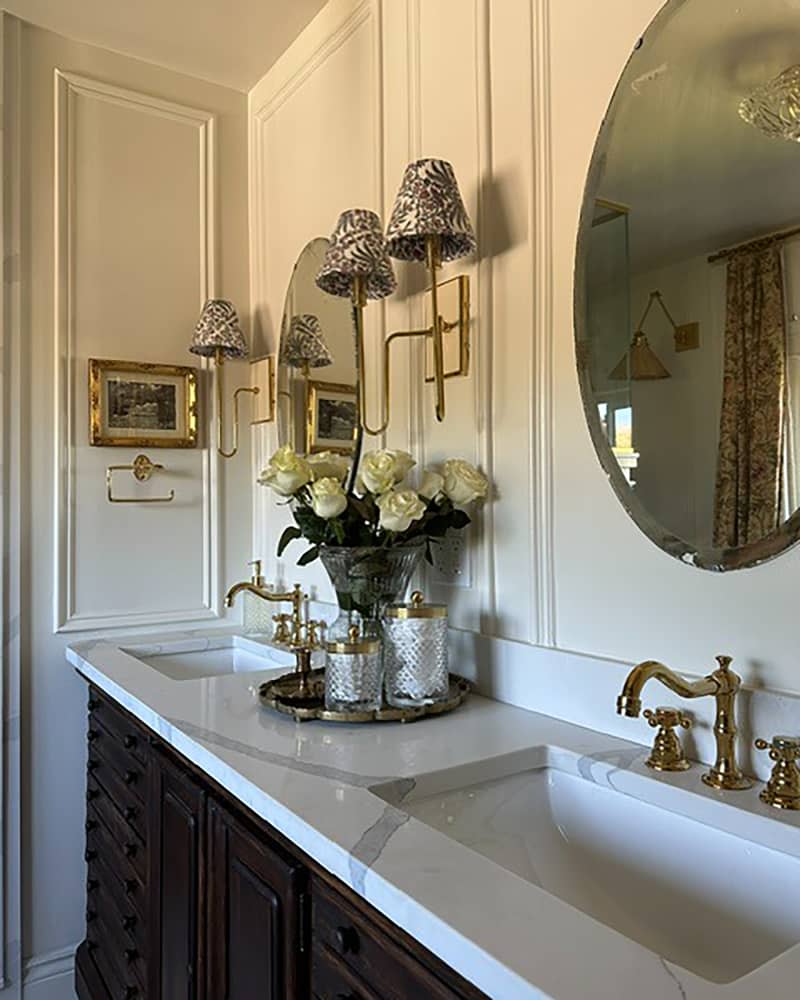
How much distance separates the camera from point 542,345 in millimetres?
1340

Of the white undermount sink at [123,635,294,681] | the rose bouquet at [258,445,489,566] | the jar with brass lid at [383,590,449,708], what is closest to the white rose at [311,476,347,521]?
the rose bouquet at [258,445,489,566]

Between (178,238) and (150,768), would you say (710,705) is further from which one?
(178,238)

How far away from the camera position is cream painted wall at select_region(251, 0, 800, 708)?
1.12 metres

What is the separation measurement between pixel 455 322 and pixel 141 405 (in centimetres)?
113

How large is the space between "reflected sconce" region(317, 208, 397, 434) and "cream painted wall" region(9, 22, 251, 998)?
84 centimetres

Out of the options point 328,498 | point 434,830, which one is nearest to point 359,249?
point 328,498

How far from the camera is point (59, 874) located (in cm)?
207

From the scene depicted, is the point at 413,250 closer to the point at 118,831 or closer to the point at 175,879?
the point at 175,879

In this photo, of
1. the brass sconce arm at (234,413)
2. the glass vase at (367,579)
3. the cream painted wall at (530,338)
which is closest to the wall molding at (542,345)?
the cream painted wall at (530,338)

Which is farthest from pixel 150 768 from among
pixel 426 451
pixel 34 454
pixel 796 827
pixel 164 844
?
pixel 796 827

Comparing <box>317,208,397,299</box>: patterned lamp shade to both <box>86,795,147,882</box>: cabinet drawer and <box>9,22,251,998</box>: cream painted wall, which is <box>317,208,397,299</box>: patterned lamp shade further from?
<box>86,795,147,882</box>: cabinet drawer

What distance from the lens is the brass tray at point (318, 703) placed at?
126 cm

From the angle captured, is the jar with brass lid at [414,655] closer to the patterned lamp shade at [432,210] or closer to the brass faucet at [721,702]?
the brass faucet at [721,702]

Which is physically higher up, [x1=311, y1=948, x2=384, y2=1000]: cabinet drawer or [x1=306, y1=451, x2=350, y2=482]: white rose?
[x1=306, y1=451, x2=350, y2=482]: white rose
